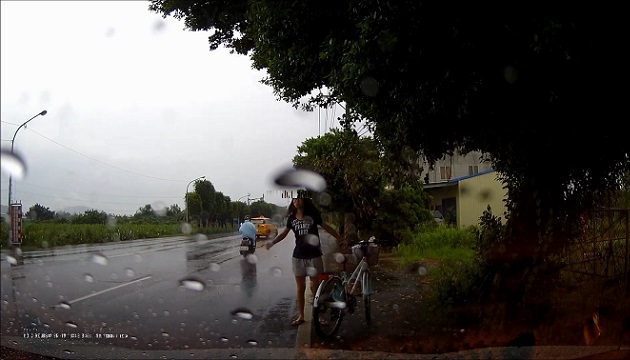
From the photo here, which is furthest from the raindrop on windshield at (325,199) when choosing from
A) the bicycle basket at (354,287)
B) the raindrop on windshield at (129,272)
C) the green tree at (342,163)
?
the raindrop on windshield at (129,272)

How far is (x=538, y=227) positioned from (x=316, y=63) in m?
3.15

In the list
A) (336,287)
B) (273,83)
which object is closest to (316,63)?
(273,83)

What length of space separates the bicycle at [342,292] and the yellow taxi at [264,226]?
126 cm

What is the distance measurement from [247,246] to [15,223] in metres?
4.02

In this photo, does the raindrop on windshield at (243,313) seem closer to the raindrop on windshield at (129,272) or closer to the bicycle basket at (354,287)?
the bicycle basket at (354,287)

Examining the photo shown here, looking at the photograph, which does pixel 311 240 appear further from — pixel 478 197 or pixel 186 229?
pixel 478 197

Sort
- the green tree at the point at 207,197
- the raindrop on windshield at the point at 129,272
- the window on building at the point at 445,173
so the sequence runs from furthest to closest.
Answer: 1. the raindrop on windshield at the point at 129,272
2. the window on building at the point at 445,173
3. the green tree at the point at 207,197

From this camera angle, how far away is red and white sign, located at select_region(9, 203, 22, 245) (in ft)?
23.9

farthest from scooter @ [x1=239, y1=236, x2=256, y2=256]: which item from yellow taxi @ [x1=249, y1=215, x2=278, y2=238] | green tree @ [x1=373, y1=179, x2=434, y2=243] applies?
green tree @ [x1=373, y1=179, x2=434, y2=243]

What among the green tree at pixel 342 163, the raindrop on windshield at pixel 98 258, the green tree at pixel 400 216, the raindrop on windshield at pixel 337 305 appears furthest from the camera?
the green tree at pixel 400 216

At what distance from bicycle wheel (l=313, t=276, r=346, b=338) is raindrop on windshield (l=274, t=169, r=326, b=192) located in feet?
5.42

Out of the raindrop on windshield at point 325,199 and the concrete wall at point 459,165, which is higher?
the concrete wall at point 459,165

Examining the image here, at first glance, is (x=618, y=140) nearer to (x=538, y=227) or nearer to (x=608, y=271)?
(x=538, y=227)

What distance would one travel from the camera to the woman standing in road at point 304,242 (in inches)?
218
